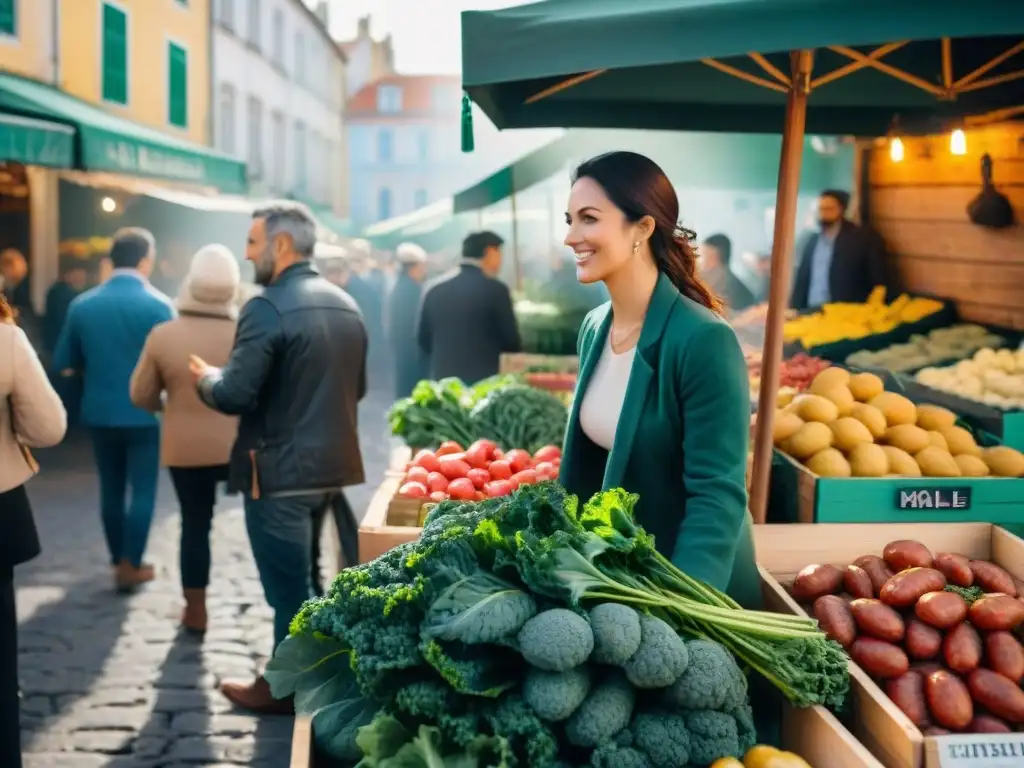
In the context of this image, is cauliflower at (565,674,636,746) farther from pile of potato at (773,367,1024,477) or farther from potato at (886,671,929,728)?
pile of potato at (773,367,1024,477)

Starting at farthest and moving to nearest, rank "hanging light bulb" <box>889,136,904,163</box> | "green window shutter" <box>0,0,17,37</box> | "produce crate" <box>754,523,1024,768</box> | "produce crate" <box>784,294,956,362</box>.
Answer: "green window shutter" <box>0,0,17,37</box> → "hanging light bulb" <box>889,136,904,163</box> → "produce crate" <box>784,294,956,362</box> → "produce crate" <box>754,523,1024,768</box>

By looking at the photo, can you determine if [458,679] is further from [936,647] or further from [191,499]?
[191,499]

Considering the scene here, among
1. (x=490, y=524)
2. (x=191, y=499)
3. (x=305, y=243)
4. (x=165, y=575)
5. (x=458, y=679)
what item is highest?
(x=305, y=243)

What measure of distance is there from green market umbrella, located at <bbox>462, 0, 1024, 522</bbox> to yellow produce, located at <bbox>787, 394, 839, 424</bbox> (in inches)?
15.1

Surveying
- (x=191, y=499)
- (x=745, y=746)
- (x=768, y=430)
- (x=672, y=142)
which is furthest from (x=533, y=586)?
(x=672, y=142)

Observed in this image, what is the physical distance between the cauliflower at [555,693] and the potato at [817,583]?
1488 millimetres

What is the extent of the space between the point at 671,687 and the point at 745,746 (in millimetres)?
228

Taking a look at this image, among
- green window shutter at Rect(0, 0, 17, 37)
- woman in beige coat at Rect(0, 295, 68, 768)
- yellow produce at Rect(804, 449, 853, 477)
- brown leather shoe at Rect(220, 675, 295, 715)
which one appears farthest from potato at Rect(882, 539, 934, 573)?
green window shutter at Rect(0, 0, 17, 37)

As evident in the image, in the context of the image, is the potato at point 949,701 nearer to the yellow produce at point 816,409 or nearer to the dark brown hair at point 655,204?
the dark brown hair at point 655,204

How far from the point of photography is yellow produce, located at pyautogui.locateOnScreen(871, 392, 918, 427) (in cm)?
488

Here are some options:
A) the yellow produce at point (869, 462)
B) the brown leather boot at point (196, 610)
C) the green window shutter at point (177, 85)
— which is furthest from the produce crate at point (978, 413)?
the green window shutter at point (177, 85)

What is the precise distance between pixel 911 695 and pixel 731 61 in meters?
3.24

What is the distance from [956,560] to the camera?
3.53 meters

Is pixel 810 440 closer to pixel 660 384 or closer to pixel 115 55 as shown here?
pixel 660 384
